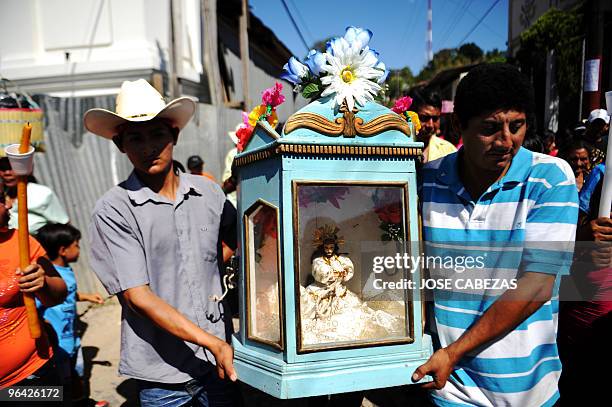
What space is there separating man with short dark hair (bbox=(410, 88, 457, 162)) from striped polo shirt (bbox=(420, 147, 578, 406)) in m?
1.48

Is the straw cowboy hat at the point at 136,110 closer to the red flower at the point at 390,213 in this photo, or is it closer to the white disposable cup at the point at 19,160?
the white disposable cup at the point at 19,160

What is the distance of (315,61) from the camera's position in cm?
132

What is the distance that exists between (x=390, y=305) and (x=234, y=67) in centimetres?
893

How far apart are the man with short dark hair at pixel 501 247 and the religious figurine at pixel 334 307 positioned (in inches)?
7.2

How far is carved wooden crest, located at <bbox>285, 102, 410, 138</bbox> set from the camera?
4.14ft

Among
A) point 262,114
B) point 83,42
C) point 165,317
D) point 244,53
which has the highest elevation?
point 244,53

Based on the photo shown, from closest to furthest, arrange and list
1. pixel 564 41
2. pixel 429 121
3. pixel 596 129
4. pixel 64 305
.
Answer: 1. pixel 429 121
2. pixel 596 129
3. pixel 64 305
4. pixel 564 41

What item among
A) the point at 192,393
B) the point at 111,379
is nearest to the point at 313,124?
the point at 192,393

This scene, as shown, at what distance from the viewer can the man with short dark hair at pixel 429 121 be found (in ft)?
9.11

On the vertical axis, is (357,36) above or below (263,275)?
above

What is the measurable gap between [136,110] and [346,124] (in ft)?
2.60

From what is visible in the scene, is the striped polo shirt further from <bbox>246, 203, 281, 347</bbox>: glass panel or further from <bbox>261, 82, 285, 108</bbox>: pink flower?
<bbox>261, 82, 285, 108</bbox>: pink flower

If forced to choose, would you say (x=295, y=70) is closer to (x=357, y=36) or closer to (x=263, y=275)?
(x=357, y=36)

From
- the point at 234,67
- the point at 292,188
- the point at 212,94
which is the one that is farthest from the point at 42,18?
the point at 292,188
